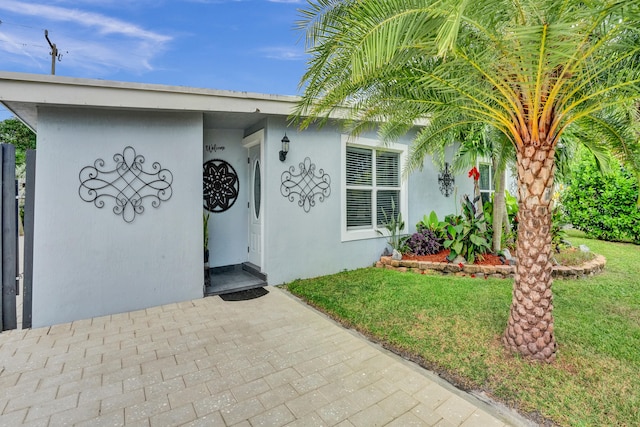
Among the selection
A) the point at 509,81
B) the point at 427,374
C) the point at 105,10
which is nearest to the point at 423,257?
the point at 427,374

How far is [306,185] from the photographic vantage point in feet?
20.1

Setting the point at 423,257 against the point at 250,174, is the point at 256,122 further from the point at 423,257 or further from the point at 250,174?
the point at 423,257

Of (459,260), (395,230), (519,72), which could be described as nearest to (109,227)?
(519,72)

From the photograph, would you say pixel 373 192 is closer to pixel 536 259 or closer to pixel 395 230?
pixel 395 230

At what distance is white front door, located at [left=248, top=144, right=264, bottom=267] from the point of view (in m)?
6.18

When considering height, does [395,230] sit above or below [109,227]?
below

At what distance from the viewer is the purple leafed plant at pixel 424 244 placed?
7.28m

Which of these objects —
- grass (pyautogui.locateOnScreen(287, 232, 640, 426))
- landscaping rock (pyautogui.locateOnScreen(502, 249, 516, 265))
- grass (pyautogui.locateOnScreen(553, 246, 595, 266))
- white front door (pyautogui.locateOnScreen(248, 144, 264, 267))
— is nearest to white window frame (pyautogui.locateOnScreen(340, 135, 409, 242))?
grass (pyautogui.locateOnScreen(287, 232, 640, 426))

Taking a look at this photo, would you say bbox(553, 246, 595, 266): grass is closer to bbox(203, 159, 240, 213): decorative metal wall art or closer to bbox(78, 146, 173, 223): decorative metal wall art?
bbox(203, 159, 240, 213): decorative metal wall art

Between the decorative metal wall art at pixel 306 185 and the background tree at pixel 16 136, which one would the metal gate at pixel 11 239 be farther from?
the background tree at pixel 16 136

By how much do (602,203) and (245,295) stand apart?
11956 mm

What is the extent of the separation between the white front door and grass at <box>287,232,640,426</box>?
1.13 metres

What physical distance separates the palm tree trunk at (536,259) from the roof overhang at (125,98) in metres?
3.87

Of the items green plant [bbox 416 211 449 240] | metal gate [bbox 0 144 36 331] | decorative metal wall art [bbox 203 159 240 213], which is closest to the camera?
metal gate [bbox 0 144 36 331]
